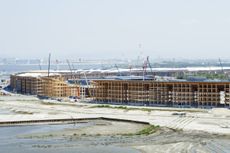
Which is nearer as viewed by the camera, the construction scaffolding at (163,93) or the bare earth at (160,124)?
the bare earth at (160,124)

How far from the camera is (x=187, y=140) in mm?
33438

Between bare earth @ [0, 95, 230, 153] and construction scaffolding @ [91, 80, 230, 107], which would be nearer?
bare earth @ [0, 95, 230, 153]

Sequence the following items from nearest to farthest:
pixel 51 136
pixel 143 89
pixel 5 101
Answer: pixel 51 136 → pixel 143 89 → pixel 5 101

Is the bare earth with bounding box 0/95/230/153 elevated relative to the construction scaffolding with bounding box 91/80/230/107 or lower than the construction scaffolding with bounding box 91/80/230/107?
lower

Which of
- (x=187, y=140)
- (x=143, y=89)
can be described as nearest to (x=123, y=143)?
(x=187, y=140)

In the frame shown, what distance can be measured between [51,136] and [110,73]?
225ft

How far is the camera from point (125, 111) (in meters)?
50.2

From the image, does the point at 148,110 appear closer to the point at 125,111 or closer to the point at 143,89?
the point at 125,111

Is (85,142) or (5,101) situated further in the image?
(5,101)

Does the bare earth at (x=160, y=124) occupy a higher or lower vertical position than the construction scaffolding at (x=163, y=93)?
lower

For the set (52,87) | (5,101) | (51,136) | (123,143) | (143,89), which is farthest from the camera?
(52,87)

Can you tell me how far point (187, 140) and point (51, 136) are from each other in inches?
381

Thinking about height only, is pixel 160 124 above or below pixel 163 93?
below

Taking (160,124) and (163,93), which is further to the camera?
(163,93)
